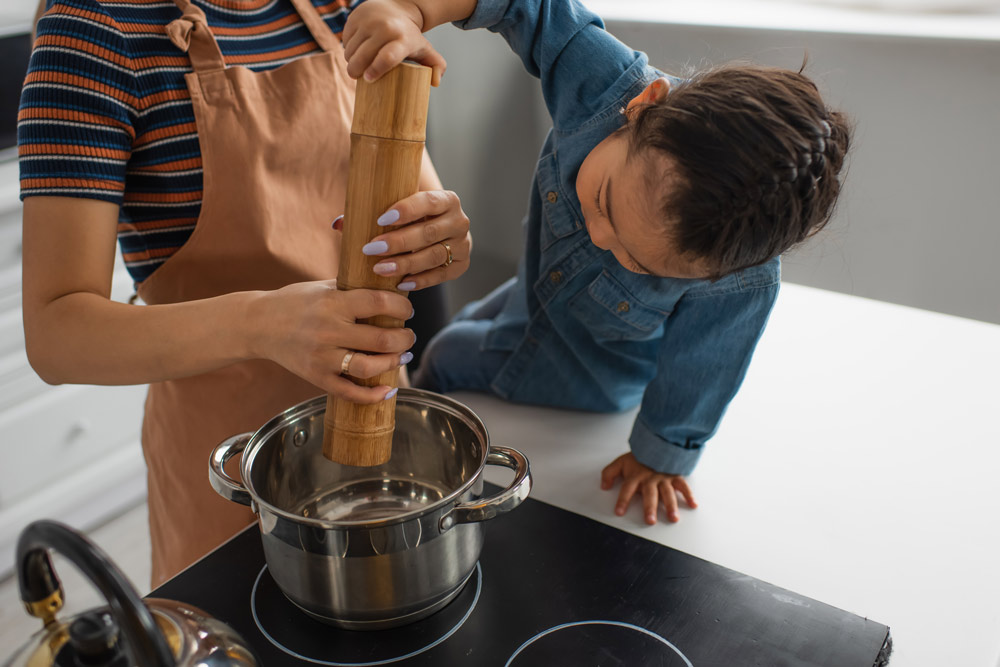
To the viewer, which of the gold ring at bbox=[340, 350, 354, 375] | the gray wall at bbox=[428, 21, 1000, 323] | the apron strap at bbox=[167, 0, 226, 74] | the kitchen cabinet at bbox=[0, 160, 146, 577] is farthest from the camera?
the kitchen cabinet at bbox=[0, 160, 146, 577]

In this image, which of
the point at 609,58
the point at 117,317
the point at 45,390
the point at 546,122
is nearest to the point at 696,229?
the point at 609,58

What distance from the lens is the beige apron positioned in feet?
2.71

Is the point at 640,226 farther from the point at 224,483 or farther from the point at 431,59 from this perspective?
the point at 224,483

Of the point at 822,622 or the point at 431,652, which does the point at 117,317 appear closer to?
the point at 431,652

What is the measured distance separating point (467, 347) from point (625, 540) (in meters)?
0.41

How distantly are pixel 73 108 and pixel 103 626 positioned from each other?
50cm

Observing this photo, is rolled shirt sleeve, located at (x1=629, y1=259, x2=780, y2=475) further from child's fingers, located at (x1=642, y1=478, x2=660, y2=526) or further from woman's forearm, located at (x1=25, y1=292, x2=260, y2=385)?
woman's forearm, located at (x1=25, y1=292, x2=260, y2=385)

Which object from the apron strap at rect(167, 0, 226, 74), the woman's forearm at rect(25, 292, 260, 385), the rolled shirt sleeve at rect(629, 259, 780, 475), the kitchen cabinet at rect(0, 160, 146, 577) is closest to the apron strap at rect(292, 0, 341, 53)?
the apron strap at rect(167, 0, 226, 74)

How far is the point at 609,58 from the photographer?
0.87 metres

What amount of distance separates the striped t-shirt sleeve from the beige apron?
0.25 ft

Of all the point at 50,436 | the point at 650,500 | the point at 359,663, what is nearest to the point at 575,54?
the point at 650,500

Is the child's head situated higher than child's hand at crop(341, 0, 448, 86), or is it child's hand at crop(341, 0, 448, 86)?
child's hand at crop(341, 0, 448, 86)

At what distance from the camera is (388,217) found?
611mm

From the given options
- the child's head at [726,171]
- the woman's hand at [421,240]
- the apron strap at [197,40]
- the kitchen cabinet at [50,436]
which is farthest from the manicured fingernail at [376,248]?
the kitchen cabinet at [50,436]
